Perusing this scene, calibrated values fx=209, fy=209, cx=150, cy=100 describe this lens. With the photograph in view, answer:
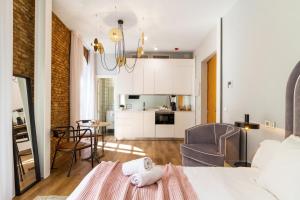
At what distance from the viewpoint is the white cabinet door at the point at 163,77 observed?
671 centimetres

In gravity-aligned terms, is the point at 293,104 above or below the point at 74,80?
below

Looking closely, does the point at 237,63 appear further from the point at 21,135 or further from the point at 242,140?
the point at 21,135

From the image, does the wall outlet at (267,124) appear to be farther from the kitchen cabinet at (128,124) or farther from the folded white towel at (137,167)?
the kitchen cabinet at (128,124)

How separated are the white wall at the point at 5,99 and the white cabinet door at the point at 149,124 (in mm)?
4421

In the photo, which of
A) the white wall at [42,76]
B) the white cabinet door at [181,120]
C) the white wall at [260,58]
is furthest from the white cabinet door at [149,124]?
the white wall at [42,76]

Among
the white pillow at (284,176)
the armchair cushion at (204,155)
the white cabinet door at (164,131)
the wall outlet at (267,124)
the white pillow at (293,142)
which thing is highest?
the wall outlet at (267,124)

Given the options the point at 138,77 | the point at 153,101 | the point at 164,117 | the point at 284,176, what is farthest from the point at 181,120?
the point at 284,176

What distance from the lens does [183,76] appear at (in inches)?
265

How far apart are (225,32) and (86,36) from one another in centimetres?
342

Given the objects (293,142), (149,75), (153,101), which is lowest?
(293,142)

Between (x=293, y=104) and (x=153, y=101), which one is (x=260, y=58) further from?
(x=153, y=101)

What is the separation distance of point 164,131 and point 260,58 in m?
4.27

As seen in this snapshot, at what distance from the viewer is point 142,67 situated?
670 centimetres

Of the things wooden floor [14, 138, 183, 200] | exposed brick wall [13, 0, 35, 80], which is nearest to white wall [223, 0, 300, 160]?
wooden floor [14, 138, 183, 200]
